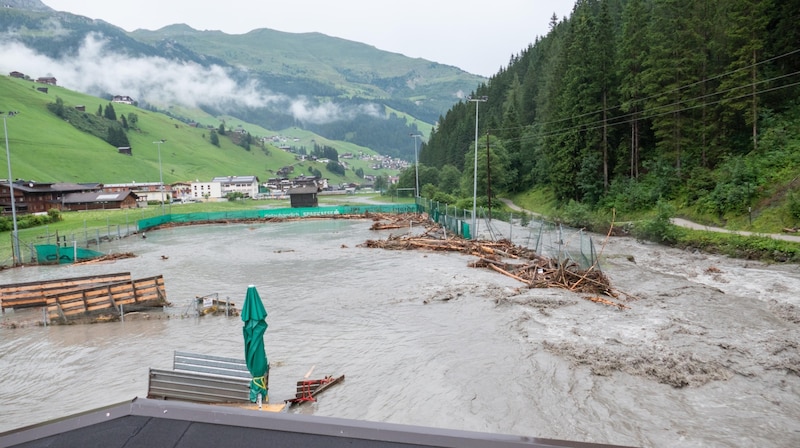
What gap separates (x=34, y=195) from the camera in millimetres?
77312

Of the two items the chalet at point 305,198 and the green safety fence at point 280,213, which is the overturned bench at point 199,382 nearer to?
the green safety fence at point 280,213

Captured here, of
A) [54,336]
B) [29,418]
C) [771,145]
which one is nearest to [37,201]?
[54,336]

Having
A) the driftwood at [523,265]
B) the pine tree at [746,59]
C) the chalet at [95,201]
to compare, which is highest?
the pine tree at [746,59]

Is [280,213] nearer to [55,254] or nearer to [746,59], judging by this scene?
[55,254]

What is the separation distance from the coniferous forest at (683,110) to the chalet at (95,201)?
243ft

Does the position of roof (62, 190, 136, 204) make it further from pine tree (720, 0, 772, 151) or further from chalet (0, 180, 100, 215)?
pine tree (720, 0, 772, 151)

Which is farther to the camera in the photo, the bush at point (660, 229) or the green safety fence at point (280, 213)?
the green safety fence at point (280, 213)

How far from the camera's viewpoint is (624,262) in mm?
25672

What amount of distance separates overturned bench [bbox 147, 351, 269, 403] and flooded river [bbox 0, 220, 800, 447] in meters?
1.88

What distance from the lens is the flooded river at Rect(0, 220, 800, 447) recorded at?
938 cm

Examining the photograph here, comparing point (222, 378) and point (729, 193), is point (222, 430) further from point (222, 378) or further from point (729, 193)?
point (729, 193)

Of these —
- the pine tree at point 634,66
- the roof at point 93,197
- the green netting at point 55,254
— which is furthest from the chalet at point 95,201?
the pine tree at point 634,66

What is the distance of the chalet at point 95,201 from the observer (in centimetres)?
8188

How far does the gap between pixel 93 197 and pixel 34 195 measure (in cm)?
850
